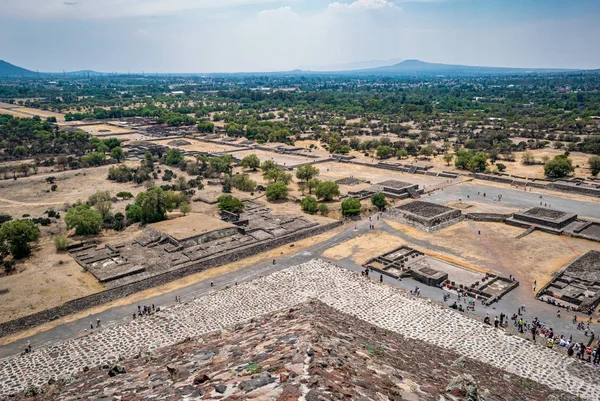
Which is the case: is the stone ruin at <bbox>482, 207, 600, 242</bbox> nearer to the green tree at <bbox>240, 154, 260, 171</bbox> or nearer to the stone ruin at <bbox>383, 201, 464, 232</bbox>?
the stone ruin at <bbox>383, 201, 464, 232</bbox>

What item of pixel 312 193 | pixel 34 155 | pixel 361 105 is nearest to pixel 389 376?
pixel 312 193

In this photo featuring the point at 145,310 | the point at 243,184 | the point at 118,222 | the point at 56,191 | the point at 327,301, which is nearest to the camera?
the point at 145,310

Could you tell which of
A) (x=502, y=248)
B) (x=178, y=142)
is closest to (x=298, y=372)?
(x=502, y=248)

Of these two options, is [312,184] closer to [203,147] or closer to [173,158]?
[173,158]

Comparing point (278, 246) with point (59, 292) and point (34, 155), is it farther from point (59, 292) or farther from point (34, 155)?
point (34, 155)

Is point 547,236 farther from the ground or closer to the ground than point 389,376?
closer to the ground

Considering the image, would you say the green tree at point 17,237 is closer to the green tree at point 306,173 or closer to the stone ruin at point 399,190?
the green tree at point 306,173
